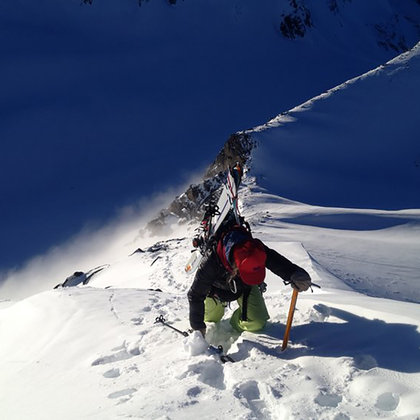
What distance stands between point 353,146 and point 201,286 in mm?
23306

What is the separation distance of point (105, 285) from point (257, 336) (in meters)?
12.1

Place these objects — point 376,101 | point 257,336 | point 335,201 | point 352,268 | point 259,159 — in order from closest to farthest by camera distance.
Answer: point 257,336, point 352,268, point 335,201, point 259,159, point 376,101

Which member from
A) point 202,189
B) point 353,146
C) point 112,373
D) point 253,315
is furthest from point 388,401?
point 353,146

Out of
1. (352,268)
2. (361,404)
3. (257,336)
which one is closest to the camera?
(361,404)

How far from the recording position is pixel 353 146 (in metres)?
25.0

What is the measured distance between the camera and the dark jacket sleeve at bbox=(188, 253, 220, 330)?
13.1 feet

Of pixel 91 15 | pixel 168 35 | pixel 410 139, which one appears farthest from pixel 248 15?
pixel 410 139

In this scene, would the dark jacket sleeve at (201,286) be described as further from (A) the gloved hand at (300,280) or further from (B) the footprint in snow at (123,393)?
(B) the footprint in snow at (123,393)

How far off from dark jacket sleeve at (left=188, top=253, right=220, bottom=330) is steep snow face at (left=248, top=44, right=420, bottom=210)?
17320 millimetres

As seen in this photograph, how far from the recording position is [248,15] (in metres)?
69.4

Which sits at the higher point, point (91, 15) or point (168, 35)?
point (91, 15)

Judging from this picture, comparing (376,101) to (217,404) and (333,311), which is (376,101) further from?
(217,404)

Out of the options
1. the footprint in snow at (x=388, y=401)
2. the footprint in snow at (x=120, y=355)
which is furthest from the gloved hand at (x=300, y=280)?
the footprint in snow at (x=120, y=355)

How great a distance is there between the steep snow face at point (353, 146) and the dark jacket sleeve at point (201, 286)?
682 inches
